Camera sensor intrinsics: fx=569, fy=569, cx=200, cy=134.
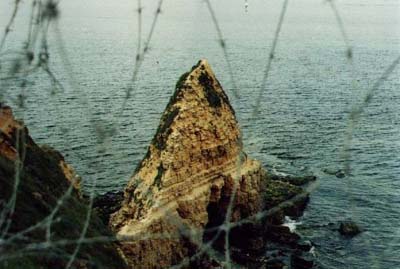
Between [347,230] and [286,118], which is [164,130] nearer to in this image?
[347,230]

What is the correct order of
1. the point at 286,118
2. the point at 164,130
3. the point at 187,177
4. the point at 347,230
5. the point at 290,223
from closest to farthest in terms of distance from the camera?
1. the point at 187,177
2. the point at 164,130
3. the point at 347,230
4. the point at 290,223
5. the point at 286,118

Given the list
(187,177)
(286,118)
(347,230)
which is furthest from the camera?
(286,118)

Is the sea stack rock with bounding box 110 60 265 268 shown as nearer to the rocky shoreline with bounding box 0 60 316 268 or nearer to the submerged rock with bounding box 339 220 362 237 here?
the rocky shoreline with bounding box 0 60 316 268

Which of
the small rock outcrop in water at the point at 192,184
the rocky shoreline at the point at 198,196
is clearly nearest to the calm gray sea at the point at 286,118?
the rocky shoreline at the point at 198,196

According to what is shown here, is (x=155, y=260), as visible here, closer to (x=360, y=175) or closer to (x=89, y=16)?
(x=360, y=175)

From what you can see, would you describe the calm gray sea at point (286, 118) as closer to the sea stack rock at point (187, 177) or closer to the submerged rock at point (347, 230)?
the submerged rock at point (347, 230)

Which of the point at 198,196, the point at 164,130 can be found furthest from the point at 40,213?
the point at 164,130

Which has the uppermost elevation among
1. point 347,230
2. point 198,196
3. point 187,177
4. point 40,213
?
point 40,213
